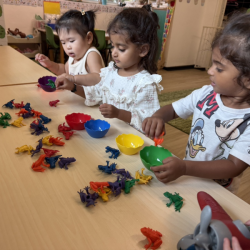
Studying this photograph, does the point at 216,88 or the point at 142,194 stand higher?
the point at 216,88

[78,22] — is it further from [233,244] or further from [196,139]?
[233,244]

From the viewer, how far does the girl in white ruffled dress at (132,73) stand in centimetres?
98

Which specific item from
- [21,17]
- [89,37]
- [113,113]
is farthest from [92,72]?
[21,17]

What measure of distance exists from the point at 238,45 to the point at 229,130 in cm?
26

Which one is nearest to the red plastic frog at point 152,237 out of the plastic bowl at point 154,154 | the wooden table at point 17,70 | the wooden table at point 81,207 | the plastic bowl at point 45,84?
the wooden table at point 81,207

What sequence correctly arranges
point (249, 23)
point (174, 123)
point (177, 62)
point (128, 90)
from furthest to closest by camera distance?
point (177, 62) → point (174, 123) → point (128, 90) → point (249, 23)

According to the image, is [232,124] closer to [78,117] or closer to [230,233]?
[230,233]

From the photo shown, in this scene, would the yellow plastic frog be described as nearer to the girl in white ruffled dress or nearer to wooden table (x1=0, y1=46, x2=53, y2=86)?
the girl in white ruffled dress

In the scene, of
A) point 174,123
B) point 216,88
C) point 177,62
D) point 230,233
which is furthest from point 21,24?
point 230,233

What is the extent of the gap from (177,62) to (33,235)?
4.69 meters

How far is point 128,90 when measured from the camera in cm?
108

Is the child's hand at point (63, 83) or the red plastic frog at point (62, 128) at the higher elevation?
the child's hand at point (63, 83)

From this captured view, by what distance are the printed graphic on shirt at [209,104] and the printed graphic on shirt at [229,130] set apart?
44mm

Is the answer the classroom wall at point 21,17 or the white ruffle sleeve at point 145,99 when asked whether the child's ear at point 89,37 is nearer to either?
the white ruffle sleeve at point 145,99
